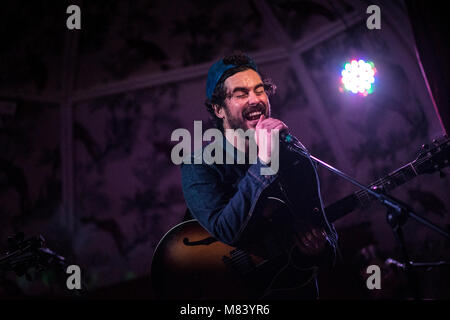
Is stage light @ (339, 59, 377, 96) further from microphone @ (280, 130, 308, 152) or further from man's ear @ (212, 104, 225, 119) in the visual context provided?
microphone @ (280, 130, 308, 152)

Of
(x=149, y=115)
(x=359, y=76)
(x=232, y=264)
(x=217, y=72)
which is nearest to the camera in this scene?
(x=232, y=264)

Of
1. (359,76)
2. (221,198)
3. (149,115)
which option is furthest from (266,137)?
(149,115)

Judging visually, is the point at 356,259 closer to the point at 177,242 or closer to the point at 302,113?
the point at 302,113

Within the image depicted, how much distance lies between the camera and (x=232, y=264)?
7.15 ft

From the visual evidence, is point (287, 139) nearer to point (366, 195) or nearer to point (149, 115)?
point (366, 195)

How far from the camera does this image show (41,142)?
13.6ft

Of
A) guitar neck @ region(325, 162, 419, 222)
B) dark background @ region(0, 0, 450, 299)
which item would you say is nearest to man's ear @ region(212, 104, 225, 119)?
guitar neck @ region(325, 162, 419, 222)

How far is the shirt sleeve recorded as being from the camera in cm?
176

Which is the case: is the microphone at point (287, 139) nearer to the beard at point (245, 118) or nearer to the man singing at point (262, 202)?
the man singing at point (262, 202)

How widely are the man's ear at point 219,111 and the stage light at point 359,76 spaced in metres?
2.10

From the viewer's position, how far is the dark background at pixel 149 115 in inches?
149

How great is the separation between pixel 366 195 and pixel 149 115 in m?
2.87

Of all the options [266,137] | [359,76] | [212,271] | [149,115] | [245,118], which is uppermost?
[359,76]
